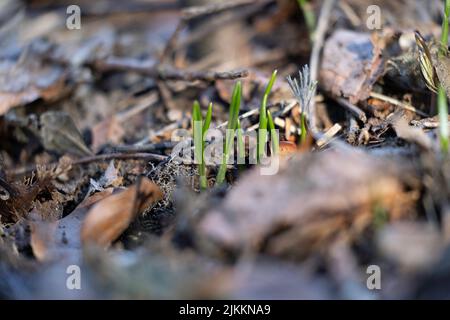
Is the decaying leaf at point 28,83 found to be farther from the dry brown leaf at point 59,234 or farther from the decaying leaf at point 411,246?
the decaying leaf at point 411,246

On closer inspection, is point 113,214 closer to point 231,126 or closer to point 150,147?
point 231,126

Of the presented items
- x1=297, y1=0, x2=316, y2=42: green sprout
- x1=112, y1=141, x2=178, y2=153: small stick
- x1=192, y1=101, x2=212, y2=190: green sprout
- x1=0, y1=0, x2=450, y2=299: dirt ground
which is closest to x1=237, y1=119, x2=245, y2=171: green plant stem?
x1=0, y1=0, x2=450, y2=299: dirt ground

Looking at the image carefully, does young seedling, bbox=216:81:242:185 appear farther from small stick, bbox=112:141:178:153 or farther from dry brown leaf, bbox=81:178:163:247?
small stick, bbox=112:141:178:153

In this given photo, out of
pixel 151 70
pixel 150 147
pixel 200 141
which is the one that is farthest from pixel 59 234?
pixel 151 70

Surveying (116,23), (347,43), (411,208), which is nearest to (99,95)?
(116,23)

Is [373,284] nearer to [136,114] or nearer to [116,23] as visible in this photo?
[136,114]

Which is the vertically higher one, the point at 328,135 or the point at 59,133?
the point at 59,133
